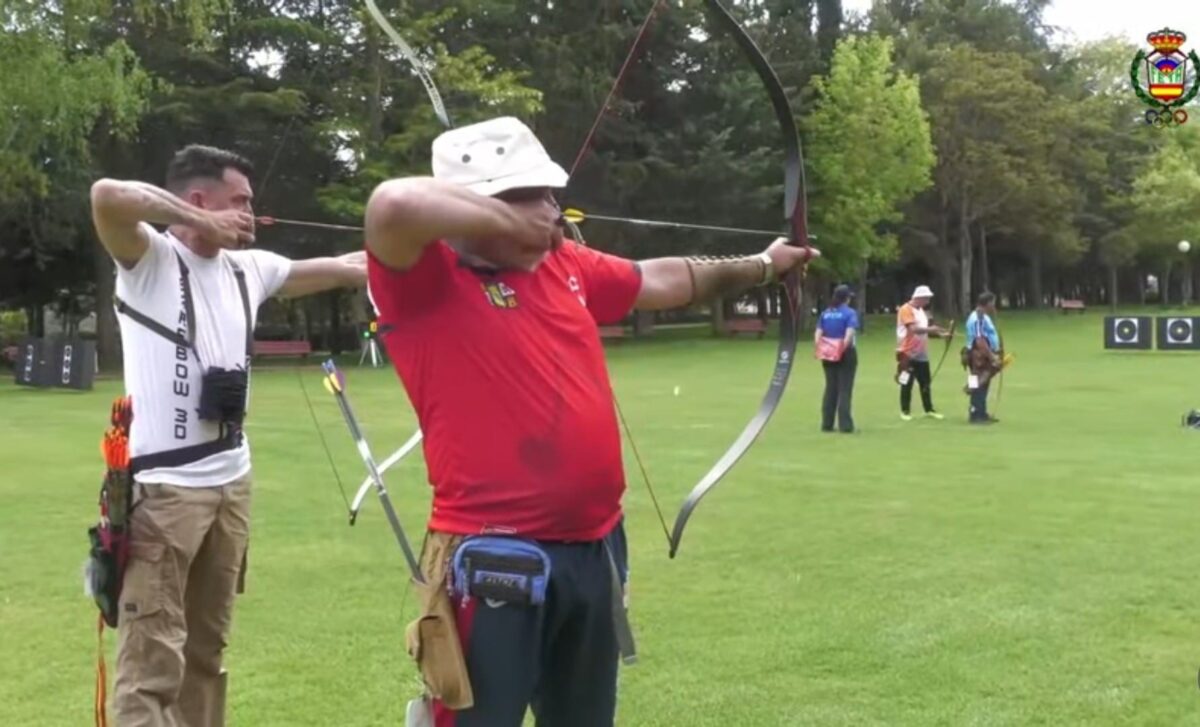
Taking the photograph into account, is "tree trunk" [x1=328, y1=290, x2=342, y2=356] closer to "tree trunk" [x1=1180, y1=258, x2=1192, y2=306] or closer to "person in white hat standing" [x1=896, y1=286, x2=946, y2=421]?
"person in white hat standing" [x1=896, y1=286, x2=946, y2=421]

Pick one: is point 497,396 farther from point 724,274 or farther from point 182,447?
point 182,447

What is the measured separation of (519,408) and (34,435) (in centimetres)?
1438

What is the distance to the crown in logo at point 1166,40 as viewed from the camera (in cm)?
1939

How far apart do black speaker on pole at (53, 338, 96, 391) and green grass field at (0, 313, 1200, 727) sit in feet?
33.0

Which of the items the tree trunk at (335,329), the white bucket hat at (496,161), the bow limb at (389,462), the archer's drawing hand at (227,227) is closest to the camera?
the white bucket hat at (496,161)

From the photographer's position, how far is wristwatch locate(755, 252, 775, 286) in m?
3.74

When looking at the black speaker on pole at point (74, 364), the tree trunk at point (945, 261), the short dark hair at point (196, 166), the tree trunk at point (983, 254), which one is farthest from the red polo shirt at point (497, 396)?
the tree trunk at point (983, 254)

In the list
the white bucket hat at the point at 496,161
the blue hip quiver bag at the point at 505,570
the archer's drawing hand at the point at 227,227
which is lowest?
the blue hip quiver bag at the point at 505,570

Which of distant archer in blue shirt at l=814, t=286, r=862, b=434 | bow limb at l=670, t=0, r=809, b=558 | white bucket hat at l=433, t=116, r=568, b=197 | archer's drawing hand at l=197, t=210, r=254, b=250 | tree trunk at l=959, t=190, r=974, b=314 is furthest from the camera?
tree trunk at l=959, t=190, r=974, b=314

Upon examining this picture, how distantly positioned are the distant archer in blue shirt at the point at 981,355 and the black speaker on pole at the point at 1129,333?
64.6ft

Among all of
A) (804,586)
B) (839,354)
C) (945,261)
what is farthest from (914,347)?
(945,261)

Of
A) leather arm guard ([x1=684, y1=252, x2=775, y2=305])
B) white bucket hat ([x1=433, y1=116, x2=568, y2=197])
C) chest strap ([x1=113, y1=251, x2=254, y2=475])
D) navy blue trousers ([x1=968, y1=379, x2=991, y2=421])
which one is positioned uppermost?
white bucket hat ([x1=433, y1=116, x2=568, y2=197])

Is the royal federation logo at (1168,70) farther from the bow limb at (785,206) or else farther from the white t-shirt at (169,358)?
the white t-shirt at (169,358)

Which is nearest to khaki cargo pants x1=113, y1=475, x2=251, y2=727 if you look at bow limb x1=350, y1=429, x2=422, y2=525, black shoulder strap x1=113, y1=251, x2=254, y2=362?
black shoulder strap x1=113, y1=251, x2=254, y2=362
